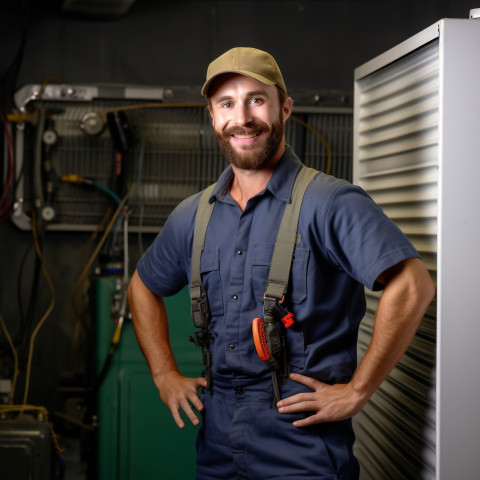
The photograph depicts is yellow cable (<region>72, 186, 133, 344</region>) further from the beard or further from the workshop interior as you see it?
the beard

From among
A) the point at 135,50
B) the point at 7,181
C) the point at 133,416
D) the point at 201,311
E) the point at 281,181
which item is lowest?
the point at 133,416

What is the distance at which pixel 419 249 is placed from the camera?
1793 millimetres

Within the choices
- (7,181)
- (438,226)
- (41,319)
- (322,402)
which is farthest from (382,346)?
(7,181)

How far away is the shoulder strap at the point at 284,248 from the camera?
1624 mm

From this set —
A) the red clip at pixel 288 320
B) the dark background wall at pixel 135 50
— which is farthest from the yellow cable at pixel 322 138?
the red clip at pixel 288 320

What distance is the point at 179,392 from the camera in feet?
6.42

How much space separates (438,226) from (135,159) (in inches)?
79.8

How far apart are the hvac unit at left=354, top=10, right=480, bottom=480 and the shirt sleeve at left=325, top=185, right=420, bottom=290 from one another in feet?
0.54

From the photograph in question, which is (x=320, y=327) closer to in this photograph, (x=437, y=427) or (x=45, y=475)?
(x=437, y=427)

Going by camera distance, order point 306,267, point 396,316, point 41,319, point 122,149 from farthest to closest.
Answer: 1. point 41,319
2. point 122,149
3. point 306,267
4. point 396,316

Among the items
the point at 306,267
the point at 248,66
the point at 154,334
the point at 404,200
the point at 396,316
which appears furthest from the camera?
the point at 154,334

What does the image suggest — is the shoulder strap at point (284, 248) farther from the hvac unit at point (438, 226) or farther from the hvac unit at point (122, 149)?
the hvac unit at point (122, 149)

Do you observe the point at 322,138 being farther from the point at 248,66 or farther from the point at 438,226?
the point at 438,226

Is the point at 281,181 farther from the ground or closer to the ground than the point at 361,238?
farther from the ground
